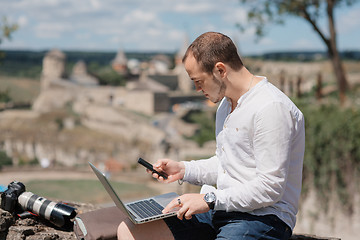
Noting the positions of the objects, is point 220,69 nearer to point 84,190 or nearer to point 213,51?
point 213,51

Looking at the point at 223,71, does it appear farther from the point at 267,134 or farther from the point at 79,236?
the point at 79,236

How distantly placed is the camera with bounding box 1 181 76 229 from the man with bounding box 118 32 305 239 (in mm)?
588

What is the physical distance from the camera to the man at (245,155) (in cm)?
202

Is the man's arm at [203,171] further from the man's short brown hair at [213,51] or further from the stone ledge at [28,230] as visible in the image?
the stone ledge at [28,230]

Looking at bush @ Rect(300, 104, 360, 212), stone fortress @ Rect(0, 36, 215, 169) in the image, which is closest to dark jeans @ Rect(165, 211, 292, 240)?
bush @ Rect(300, 104, 360, 212)

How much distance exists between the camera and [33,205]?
2770mm

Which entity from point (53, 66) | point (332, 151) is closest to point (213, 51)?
point (332, 151)

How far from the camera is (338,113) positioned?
42.9 feet

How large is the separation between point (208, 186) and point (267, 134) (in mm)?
641

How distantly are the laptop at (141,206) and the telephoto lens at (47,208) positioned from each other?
514mm

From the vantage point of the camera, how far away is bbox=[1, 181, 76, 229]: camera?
274cm

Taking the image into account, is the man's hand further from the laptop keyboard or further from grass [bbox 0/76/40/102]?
grass [bbox 0/76/40/102]

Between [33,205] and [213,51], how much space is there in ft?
4.97

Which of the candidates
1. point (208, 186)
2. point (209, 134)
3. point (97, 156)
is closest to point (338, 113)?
point (208, 186)
